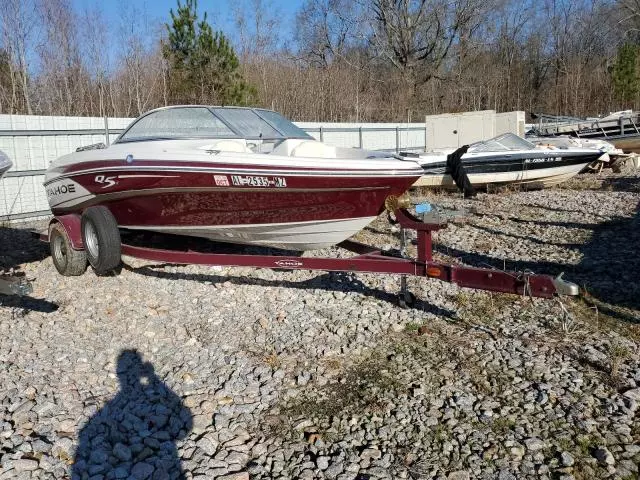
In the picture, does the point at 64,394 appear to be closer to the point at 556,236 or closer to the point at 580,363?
the point at 580,363

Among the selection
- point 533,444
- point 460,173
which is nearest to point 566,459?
point 533,444

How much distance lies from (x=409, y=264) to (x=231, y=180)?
1.63 m

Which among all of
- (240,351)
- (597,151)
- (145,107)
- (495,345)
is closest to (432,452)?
(495,345)

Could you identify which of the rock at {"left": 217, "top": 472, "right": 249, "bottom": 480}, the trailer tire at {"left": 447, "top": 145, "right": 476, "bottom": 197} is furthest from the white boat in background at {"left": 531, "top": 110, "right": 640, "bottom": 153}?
the rock at {"left": 217, "top": 472, "right": 249, "bottom": 480}

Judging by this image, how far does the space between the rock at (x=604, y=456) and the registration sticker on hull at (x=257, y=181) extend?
2.86 metres

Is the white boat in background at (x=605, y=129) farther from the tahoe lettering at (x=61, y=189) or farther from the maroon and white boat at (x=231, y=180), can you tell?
the tahoe lettering at (x=61, y=189)

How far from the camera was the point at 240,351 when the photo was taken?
4.10 metres

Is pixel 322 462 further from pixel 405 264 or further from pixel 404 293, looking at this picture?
pixel 404 293

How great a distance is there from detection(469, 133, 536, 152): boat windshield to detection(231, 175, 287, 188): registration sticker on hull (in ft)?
26.1

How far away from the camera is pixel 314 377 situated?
12.0 ft

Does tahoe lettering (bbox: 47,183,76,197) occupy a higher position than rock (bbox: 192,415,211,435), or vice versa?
tahoe lettering (bbox: 47,183,76,197)

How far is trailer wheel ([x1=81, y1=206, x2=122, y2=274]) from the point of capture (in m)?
5.34

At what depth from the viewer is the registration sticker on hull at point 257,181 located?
177 inches

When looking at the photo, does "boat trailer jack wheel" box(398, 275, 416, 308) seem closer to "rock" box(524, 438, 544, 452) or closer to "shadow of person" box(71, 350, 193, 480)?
"rock" box(524, 438, 544, 452)
